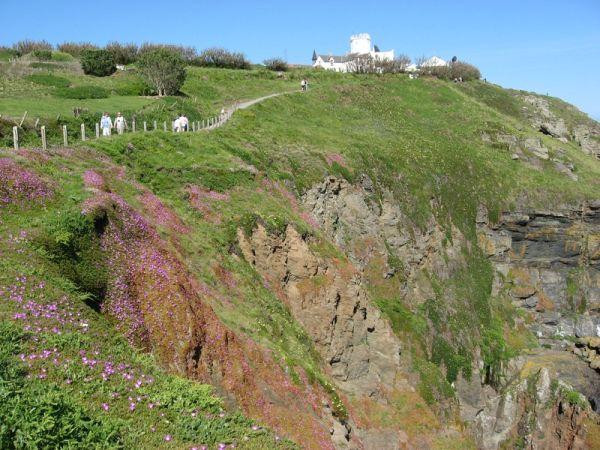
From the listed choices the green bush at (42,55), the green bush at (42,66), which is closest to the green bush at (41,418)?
the green bush at (42,66)

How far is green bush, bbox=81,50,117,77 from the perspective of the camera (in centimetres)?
6491

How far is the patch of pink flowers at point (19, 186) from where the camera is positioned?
17.3 metres

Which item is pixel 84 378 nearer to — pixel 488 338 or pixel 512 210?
Result: pixel 488 338

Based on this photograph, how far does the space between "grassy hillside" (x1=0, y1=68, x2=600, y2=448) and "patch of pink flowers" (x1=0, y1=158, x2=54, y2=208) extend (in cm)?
7

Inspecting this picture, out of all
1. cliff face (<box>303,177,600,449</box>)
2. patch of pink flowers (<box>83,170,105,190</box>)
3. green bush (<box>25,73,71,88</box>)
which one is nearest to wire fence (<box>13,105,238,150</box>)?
patch of pink flowers (<box>83,170,105,190</box>)

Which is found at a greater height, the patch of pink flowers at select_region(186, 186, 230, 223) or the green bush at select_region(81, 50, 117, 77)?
the green bush at select_region(81, 50, 117, 77)

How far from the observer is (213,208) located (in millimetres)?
28266

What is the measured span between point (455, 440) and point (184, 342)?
22240 mm

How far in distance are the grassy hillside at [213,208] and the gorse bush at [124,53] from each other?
8733 millimetres

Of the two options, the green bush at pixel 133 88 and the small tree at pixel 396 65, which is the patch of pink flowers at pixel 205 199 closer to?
the green bush at pixel 133 88

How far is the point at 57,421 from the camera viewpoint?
929 centimetres

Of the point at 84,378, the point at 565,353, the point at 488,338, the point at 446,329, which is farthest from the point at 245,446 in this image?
the point at 565,353

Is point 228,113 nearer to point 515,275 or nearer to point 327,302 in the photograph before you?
point 327,302

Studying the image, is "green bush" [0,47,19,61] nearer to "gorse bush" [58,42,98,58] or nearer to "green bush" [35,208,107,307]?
"gorse bush" [58,42,98,58]
